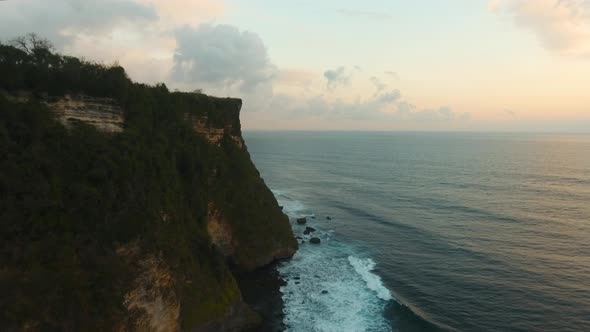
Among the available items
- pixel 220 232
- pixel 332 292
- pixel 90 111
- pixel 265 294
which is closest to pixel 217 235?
pixel 220 232

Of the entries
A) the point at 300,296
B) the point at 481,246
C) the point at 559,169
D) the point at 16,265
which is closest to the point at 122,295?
the point at 16,265

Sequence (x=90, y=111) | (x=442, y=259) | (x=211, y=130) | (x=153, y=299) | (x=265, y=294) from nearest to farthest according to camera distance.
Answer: (x=153, y=299) < (x=90, y=111) < (x=265, y=294) < (x=211, y=130) < (x=442, y=259)

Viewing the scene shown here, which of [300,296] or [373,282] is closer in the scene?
[300,296]

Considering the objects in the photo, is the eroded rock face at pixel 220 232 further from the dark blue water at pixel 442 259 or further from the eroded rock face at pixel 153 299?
the eroded rock face at pixel 153 299

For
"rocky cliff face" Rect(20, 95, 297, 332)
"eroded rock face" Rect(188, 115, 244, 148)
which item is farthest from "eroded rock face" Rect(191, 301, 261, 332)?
"eroded rock face" Rect(188, 115, 244, 148)

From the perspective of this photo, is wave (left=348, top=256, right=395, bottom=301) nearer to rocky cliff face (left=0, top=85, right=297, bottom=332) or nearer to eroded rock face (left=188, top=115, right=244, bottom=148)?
rocky cliff face (left=0, top=85, right=297, bottom=332)

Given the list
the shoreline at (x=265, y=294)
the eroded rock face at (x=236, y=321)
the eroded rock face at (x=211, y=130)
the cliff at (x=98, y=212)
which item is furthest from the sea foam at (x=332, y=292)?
the eroded rock face at (x=211, y=130)

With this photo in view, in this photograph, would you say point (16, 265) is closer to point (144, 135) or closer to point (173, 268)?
point (173, 268)

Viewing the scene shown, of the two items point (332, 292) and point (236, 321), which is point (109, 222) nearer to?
point (236, 321)
